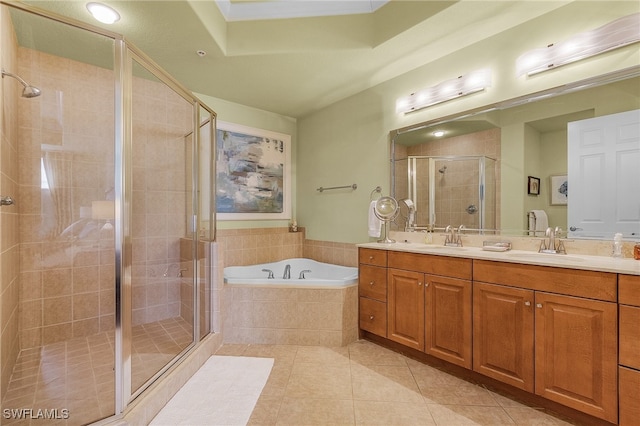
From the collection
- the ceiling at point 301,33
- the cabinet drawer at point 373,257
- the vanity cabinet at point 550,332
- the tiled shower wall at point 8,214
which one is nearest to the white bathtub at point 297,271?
the cabinet drawer at point 373,257

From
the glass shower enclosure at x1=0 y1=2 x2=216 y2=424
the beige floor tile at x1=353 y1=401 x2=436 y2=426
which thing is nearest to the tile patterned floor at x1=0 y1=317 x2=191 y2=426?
the glass shower enclosure at x1=0 y1=2 x2=216 y2=424

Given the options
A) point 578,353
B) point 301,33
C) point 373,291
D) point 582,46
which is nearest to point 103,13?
point 301,33

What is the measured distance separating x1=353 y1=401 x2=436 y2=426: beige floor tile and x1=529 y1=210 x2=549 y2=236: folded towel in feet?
4.43

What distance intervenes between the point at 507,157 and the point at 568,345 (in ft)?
4.14

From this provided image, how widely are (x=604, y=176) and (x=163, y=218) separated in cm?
331

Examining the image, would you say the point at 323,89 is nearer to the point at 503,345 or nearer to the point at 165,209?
the point at 165,209

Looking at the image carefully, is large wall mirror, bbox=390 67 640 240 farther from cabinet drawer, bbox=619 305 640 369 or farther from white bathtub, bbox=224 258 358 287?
white bathtub, bbox=224 258 358 287

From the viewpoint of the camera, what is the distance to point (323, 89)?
3.03m

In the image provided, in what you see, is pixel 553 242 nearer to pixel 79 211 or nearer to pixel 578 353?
pixel 578 353

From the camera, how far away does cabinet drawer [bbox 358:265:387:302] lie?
237 centimetres

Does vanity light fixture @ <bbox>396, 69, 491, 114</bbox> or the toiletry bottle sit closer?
the toiletry bottle

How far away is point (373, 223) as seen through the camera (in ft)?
9.14

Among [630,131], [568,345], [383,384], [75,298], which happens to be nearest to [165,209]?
[75,298]

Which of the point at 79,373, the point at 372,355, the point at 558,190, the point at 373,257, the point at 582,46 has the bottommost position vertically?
the point at 372,355
